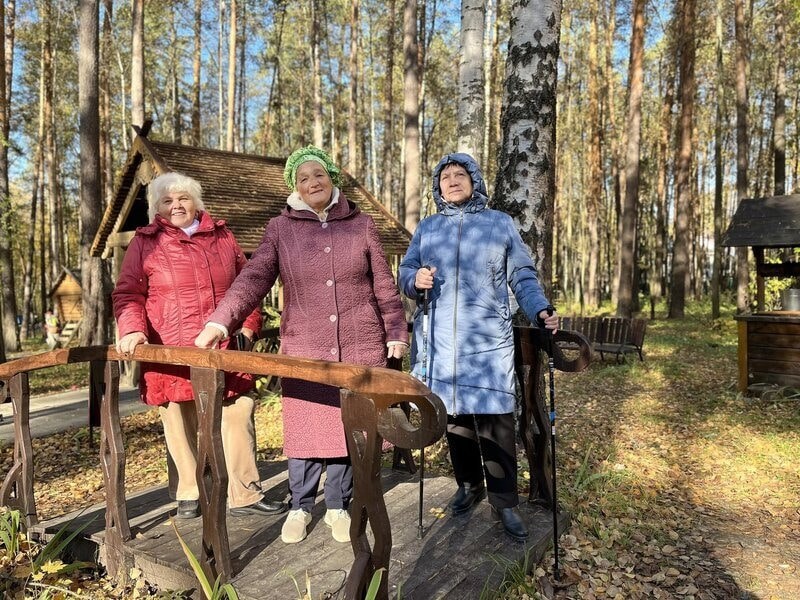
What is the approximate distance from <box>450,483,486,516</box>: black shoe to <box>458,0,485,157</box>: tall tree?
12.3 ft

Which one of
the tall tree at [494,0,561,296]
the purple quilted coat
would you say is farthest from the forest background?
the purple quilted coat

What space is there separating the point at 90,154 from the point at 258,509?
9.94m

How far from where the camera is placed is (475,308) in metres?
2.78

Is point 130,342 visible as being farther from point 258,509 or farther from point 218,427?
point 258,509

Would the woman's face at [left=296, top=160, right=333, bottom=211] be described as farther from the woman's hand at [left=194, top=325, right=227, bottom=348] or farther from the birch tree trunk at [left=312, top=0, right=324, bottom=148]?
the birch tree trunk at [left=312, top=0, right=324, bottom=148]

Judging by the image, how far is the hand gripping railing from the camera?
183 centimetres

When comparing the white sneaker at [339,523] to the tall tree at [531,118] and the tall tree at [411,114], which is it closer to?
the tall tree at [531,118]

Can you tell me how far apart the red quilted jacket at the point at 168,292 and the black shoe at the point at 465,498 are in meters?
1.42

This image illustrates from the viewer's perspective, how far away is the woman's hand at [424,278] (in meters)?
2.68

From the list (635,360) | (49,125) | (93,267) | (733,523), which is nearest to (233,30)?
(49,125)

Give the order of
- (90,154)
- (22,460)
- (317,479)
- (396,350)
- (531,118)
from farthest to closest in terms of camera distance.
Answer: (90,154) < (531,118) < (22,460) < (317,479) < (396,350)

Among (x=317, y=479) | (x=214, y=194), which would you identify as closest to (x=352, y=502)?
(x=317, y=479)

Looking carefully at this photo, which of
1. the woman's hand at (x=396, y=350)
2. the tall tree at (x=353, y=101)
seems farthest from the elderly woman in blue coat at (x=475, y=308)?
the tall tree at (x=353, y=101)

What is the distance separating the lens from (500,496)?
2.90m
